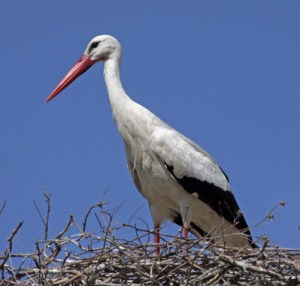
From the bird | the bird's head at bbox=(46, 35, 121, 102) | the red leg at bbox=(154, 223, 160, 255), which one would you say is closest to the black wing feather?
the bird

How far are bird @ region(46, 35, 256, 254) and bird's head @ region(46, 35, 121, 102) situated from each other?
0.97ft

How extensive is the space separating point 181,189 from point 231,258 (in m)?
2.04

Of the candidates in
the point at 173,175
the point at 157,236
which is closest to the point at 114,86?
the point at 173,175

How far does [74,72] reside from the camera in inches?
424

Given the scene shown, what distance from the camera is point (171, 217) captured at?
10.0 metres

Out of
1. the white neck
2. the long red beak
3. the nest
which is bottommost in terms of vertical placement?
the nest

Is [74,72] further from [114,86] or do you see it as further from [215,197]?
[215,197]

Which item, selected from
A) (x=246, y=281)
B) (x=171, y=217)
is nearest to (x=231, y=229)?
(x=171, y=217)

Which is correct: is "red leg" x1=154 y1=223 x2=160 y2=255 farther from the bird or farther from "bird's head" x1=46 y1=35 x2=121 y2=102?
"bird's head" x1=46 y1=35 x2=121 y2=102

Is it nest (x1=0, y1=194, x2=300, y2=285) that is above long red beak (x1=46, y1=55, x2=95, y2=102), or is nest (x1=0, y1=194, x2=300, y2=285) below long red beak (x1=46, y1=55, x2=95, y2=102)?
below

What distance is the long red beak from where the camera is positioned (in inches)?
422

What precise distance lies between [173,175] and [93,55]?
60.5 inches

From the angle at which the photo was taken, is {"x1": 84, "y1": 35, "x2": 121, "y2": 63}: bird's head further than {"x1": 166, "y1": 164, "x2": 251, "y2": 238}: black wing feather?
Yes

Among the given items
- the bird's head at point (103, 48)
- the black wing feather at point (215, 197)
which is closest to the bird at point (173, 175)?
the black wing feather at point (215, 197)
